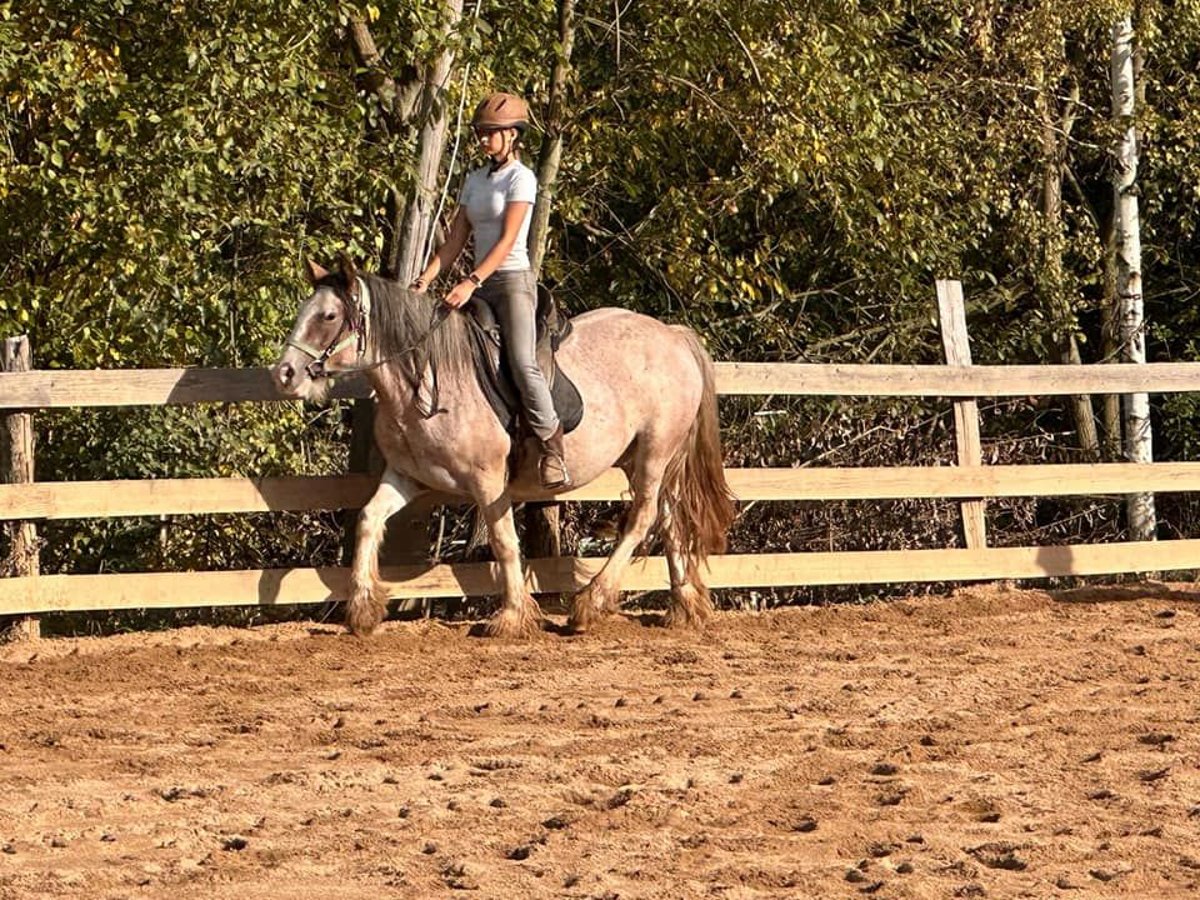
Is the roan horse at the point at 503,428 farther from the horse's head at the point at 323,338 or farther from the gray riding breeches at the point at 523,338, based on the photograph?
the gray riding breeches at the point at 523,338

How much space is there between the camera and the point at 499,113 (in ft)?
29.6

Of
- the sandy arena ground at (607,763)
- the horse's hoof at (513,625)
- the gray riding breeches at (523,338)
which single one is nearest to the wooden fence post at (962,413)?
the sandy arena ground at (607,763)

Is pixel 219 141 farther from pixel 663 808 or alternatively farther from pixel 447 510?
pixel 663 808

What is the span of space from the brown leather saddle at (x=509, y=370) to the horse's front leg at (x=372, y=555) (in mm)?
609

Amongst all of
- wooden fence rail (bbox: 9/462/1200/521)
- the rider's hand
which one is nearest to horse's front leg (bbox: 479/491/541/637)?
wooden fence rail (bbox: 9/462/1200/521)

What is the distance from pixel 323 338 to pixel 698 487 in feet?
7.88

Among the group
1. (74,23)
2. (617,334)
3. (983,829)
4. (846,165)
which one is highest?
(74,23)

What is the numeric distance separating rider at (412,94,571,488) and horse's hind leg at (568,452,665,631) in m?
0.85

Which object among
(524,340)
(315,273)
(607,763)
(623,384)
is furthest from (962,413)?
(607,763)

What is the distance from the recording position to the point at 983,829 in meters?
5.73

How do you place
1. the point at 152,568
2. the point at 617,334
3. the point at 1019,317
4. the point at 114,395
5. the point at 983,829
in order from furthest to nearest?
the point at 1019,317, the point at 152,568, the point at 617,334, the point at 114,395, the point at 983,829

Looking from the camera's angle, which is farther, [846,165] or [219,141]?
[846,165]

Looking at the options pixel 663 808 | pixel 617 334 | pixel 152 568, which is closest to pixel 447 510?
pixel 152 568

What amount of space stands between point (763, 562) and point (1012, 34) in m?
5.26
